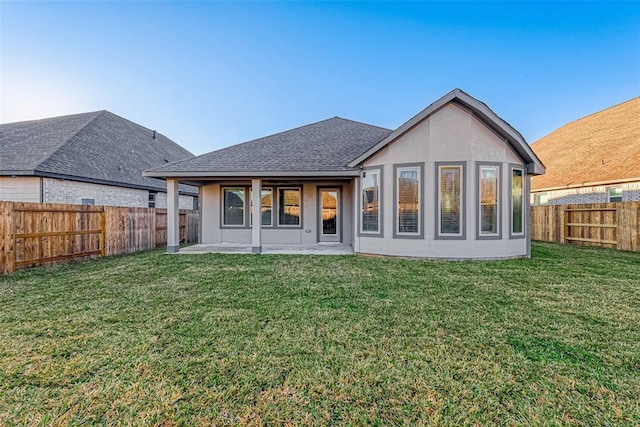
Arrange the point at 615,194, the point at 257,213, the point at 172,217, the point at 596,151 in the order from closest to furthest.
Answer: the point at 257,213 → the point at 172,217 → the point at 615,194 → the point at 596,151

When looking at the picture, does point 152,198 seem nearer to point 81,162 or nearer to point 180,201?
point 180,201

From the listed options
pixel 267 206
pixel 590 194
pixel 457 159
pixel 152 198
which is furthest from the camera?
pixel 152 198

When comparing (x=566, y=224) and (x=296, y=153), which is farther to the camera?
(x=566, y=224)

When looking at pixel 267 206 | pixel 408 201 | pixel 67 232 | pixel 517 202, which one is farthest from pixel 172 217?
pixel 517 202

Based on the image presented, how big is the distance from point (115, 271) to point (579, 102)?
3072cm

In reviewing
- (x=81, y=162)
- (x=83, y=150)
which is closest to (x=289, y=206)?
(x=81, y=162)

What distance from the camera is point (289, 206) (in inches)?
485

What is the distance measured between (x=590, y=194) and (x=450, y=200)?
11290 mm

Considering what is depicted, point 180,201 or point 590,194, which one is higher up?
point 590,194

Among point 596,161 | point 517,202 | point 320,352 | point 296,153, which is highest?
point 596,161

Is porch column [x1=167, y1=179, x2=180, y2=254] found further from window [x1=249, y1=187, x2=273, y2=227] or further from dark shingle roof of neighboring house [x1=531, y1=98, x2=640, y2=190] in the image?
dark shingle roof of neighboring house [x1=531, y1=98, x2=640, y2=190]

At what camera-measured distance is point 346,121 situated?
50.0 ft

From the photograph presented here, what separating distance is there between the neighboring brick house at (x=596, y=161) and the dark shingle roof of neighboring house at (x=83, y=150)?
21.7 metres

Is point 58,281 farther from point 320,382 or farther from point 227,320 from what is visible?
point 320,382
